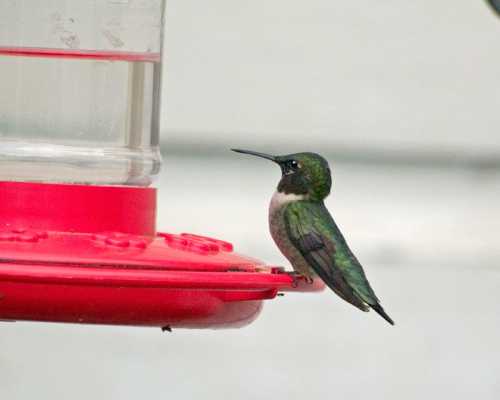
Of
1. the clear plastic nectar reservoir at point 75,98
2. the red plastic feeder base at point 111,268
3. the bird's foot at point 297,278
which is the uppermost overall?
the clear plastic nectar reservoir at point 75,98

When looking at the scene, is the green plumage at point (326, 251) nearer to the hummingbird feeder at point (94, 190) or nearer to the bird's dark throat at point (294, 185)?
the bird's dark throat at point (294, 185)

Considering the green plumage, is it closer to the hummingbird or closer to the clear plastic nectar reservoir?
the hummingbird

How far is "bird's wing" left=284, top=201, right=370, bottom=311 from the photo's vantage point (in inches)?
131

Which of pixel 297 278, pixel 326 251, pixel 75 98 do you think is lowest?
pixel 326 251

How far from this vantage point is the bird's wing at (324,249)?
10.9 ft

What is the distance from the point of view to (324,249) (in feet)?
11.4

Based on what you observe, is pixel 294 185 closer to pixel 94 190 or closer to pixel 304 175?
pixel 304 175

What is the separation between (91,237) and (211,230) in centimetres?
247

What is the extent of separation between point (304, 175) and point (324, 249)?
28 centimetres

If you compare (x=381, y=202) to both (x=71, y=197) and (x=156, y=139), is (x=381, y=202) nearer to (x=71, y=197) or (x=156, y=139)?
(x=156, y=139)

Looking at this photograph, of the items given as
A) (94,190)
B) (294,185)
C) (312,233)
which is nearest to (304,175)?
(294,185)

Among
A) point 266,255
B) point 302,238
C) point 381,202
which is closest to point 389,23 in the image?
point 381,202

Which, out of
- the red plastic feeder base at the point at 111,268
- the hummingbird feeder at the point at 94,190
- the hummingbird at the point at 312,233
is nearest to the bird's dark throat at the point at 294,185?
the hummingbird at the point at 312,233

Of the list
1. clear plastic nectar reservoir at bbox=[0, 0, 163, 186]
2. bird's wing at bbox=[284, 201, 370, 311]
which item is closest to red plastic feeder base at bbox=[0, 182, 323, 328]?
clear plastic nectar reservoir at bbox=[0, 0, 163, 186]
